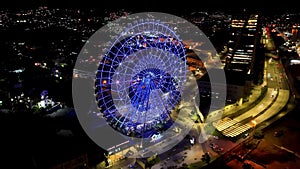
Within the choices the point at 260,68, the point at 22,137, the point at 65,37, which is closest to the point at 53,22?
the point at 65,37

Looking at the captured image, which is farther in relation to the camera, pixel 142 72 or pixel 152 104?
pixel 152 104

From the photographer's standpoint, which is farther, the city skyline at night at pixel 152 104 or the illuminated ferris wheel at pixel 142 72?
the city skyline at night at pixel 152 104

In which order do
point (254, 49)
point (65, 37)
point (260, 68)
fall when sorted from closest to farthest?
point (260, 68) < point (254, 49) < point (65, 37)

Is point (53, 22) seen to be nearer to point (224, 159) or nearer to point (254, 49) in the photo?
point (254, 49)

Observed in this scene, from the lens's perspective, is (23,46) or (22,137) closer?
(22,137)

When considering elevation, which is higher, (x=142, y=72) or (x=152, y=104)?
(x=142, y=72)

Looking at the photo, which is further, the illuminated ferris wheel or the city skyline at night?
the city skyline at night

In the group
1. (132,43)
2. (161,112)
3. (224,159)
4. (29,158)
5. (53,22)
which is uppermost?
(53,22)

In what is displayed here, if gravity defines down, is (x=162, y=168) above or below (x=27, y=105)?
below
